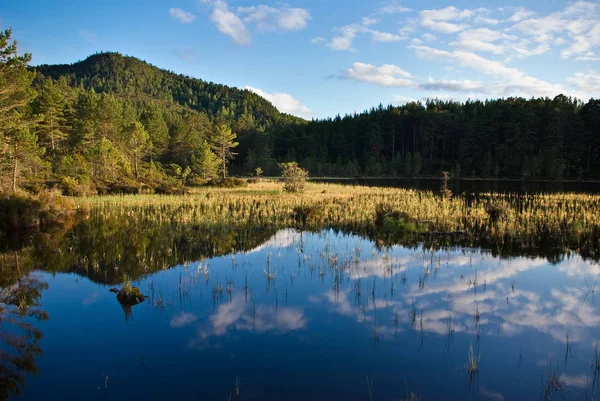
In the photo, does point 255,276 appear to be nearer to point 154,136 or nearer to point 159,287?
point 159,287

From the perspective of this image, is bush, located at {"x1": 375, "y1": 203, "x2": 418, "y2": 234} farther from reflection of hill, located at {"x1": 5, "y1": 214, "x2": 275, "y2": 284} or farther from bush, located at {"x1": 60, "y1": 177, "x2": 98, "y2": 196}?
bush, located at {"x1": 60, "y1": 177, "x2": 98, "y2": 196}

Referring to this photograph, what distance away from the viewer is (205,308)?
8.16 m

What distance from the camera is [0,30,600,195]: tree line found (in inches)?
1248

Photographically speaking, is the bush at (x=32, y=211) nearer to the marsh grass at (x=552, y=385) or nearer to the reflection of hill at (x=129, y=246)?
the reflection of hill at (x=129, y=246)

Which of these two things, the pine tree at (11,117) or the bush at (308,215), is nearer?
the bush at (308,215)

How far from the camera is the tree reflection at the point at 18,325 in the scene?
18.3ft

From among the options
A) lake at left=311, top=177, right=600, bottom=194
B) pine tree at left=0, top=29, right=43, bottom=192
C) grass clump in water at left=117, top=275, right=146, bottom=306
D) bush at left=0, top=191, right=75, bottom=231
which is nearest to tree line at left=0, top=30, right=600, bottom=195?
pine tree at left=0, top=29, right=43, bottom=192

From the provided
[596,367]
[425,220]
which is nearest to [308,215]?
[425,220]

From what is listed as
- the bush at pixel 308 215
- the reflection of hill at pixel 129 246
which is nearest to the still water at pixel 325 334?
the reflection of hill at pixel 129 246

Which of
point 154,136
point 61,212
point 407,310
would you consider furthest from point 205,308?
point 154,136

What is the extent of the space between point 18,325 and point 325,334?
5.90m

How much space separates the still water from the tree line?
2160 centimetres

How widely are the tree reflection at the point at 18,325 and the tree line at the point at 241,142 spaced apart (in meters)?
17.4

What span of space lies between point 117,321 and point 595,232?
18420 millimetres
